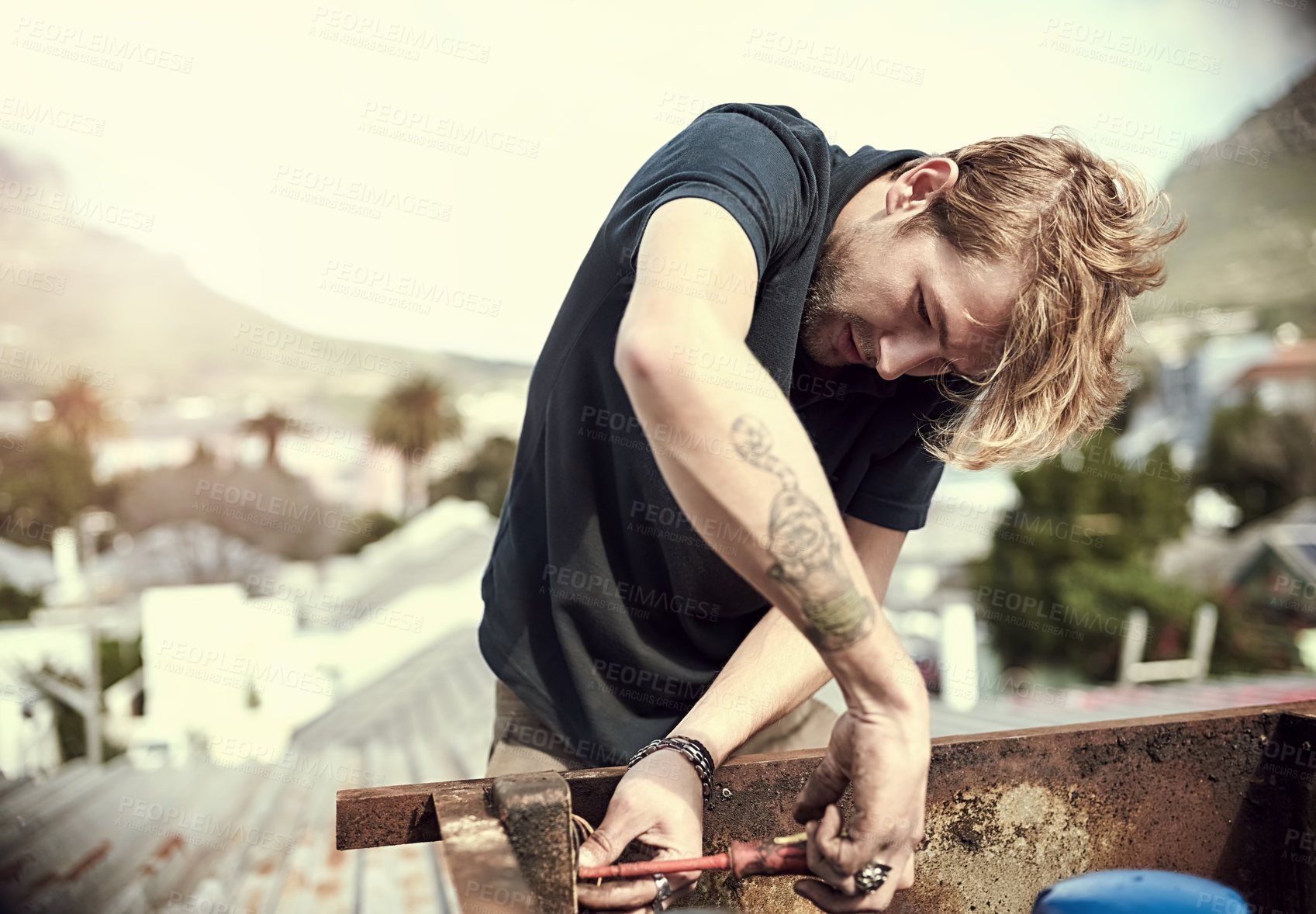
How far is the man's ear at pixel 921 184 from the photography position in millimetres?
1441

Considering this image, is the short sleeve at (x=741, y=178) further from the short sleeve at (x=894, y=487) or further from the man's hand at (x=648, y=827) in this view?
the man's hand at (x=648, y=827)

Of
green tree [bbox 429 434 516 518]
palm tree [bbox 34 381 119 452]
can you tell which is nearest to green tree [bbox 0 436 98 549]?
palm tree [bbox 34 381 119 452]

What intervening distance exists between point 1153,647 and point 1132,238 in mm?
25029

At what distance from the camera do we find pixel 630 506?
5.69ft

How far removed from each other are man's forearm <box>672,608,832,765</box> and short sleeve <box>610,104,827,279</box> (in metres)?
0.76

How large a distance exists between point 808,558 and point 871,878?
501 millimetres

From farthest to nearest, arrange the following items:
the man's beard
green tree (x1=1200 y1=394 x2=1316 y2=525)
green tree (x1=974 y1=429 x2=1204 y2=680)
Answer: green tree (x1=1200 y1=394 x2=1316 y2=525) < green tree (x1=974 y1=429 x2=1204 y2=680) < the man's beard

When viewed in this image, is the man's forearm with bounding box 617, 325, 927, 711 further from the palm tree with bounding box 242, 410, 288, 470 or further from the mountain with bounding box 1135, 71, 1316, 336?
the mountain with bounding box 1135, 71, 1316, 336

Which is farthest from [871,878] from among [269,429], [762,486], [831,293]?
[269,429]

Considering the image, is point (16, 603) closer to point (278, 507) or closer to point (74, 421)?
point (278, 507)

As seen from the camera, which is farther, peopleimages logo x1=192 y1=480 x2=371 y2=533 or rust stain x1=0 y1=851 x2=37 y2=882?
peopleimages logo x1=192 y1=480 x2=371 y2=533

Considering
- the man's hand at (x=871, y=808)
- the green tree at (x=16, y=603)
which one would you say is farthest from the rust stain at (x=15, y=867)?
the green tree at (x=16, y=603)

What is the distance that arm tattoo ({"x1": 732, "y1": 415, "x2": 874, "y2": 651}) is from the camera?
1040mm

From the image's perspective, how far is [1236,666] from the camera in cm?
2153
